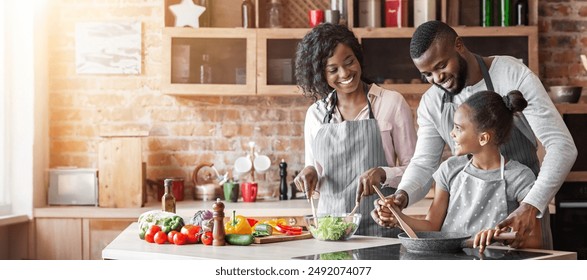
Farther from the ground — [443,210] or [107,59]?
[107,59]

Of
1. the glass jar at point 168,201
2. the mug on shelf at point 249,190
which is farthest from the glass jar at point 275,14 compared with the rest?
the glass jar at point 168,201

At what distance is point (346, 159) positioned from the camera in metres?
2.82

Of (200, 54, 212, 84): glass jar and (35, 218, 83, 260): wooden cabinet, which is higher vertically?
(200, 54, 212, 84): glass jar

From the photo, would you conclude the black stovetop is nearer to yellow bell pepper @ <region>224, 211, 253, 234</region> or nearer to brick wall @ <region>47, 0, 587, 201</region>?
yellow bell pepper @ <region>224, 211, 253, 234</region>

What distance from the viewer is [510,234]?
1.91m

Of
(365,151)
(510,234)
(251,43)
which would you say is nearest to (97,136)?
(251,43)

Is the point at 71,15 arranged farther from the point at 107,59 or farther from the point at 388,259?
the point at 388,259

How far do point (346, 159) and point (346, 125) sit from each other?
121 millimetres

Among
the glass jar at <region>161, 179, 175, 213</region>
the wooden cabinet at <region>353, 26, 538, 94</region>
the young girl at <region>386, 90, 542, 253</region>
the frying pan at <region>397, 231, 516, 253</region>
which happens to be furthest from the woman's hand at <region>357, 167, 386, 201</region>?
the wooden cabinet at <region>353, 26, 538, 94</region>

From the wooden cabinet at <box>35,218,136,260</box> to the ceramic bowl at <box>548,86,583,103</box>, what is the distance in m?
2.20

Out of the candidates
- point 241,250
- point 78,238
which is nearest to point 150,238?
point 241,250

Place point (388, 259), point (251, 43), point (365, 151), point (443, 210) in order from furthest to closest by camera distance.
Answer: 1. point (251, 43)
2. point (365, 151)
3. point (443, 210)
4. point (388, 259)

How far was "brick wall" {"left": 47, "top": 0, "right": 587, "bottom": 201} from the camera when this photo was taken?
436cm
